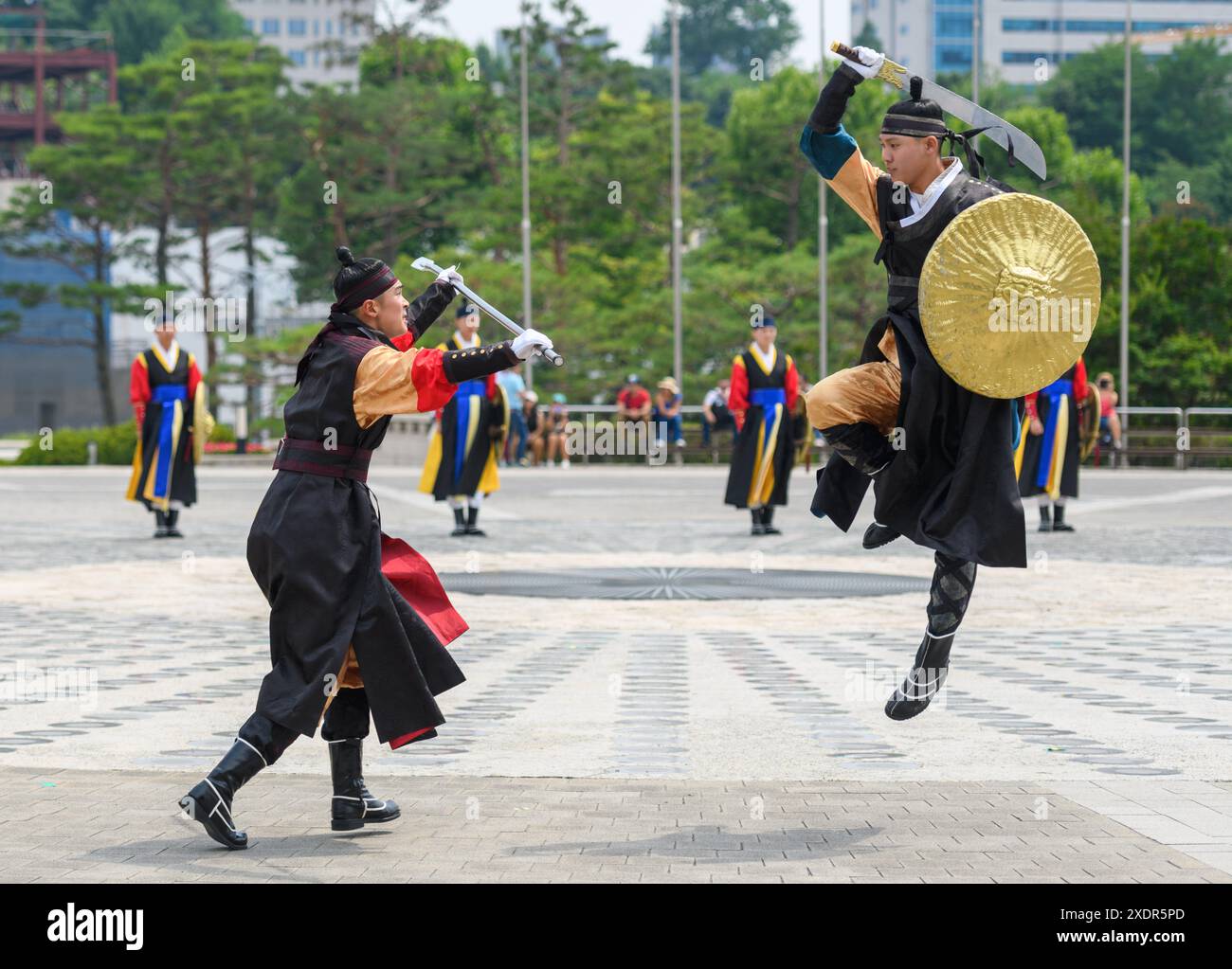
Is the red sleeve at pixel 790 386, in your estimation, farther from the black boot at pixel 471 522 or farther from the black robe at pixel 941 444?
the black robe at pixel 941 444

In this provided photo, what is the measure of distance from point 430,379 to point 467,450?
12.1 m

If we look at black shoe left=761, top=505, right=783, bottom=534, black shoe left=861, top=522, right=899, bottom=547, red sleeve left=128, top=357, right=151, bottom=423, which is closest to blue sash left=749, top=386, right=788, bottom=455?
black shoe left=761, top=505, right=783, bottom=534

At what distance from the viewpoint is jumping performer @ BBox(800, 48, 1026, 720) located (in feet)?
20.3

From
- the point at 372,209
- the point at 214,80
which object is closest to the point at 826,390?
the point at 372,209

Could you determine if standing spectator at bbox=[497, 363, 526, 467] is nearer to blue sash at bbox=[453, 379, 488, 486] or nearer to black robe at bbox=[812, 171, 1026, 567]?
blue sash at bbox=[453, 379, 488, 486]

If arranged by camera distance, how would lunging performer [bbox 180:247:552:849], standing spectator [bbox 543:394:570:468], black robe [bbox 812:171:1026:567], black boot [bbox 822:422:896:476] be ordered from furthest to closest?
standing spectator [bbox 543:394:570:468] → black boot [bbox 822:422:896:476] → black robe [bbox 812:171:1026:567] → lunging performer [bbox 180:247:552:849]

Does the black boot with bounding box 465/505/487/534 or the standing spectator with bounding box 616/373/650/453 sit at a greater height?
the standing spectator with bounding box 616/373/650/453

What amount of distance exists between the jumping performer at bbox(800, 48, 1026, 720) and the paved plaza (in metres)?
0.72

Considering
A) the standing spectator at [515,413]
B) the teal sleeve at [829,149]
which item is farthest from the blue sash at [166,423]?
the teal sleeve at [829,149]

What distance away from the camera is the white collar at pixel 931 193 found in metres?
6.29

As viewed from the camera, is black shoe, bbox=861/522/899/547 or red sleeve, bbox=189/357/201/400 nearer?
black shoe, bbox=861/522/899/547

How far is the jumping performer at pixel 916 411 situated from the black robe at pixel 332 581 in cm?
155

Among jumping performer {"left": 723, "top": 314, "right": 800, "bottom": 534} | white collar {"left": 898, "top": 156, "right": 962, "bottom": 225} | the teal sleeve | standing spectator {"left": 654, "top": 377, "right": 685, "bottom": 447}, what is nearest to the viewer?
white collar {"left": 898, "top": 156, "right": 962, "bottom": 225}

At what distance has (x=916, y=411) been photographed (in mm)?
6234
